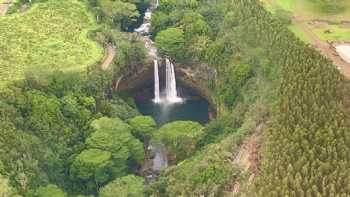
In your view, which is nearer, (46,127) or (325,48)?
(46,127)

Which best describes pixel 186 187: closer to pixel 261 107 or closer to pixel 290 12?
pixel 261 107

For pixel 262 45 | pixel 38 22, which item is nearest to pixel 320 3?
pixel 262 45

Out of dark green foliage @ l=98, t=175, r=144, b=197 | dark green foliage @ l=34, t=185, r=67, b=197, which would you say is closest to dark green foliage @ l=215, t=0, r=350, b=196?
dark green foliage @ l=98, t=175, r=144, b=197

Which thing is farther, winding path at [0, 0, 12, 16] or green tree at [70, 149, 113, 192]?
winding path at [0, 0, 12, 16]

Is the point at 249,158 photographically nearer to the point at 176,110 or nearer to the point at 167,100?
the point at 176,110

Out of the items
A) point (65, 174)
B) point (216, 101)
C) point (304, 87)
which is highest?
point (304, 87)

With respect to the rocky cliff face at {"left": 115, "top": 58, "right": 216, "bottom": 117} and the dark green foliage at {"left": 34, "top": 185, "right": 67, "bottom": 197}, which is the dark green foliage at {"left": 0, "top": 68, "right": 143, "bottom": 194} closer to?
the dark green foliage at {"left": 34, "top": 185, "right": 67, "bottom": 197}

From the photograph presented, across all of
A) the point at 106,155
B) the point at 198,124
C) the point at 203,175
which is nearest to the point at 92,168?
the point at 106,155

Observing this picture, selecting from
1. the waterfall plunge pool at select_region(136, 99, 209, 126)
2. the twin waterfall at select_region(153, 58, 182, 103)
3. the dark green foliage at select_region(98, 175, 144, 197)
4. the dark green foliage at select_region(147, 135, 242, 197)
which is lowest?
the dark green foliage at select_region(98, 175, 144, 197)
